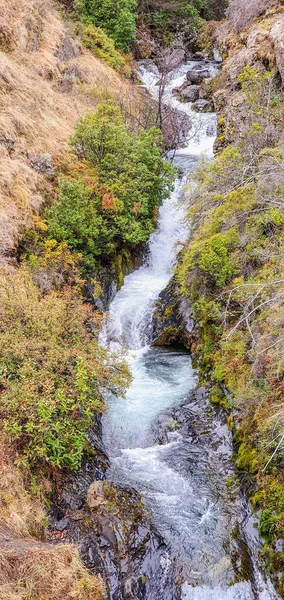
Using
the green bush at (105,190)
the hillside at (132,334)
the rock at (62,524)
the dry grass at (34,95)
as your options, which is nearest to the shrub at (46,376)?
the hillside at (132,334)

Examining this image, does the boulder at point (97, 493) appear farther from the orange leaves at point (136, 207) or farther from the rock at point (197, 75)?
the rock at point (197, 75)

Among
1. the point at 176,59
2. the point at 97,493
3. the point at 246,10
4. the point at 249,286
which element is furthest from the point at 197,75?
the point at 97,493

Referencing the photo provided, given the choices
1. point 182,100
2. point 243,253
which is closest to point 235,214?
point 243,253

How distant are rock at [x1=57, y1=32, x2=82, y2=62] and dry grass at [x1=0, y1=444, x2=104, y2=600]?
1923 cm

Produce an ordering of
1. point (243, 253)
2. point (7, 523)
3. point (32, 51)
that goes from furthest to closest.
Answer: point (32, 51)
point (243, 253)
point (7, 523)

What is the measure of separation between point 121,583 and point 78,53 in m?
22.6

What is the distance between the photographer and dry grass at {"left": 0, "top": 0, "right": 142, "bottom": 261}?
12.0 meters

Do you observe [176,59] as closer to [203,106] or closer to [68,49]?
[203,106]

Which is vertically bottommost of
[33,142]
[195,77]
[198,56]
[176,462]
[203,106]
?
[176,462]

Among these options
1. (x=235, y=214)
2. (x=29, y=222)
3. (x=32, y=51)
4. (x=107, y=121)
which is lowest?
(x=29, y=222)

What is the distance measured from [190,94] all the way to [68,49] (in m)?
6.85

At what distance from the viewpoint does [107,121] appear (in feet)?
44.4

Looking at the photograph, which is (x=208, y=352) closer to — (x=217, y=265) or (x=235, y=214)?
(x=217, y=265)

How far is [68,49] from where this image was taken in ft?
67.8
